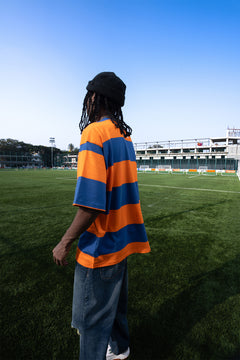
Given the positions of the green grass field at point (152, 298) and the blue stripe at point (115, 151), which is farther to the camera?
the green grass field at point (152, 298)

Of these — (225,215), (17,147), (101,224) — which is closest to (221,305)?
(101,224)

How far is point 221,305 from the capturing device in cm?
212

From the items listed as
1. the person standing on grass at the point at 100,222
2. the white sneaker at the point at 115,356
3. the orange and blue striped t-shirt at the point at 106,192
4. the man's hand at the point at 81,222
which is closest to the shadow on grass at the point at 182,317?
the white sneaker at the point at 115,356

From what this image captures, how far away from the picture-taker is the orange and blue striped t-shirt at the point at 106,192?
3.25 ft

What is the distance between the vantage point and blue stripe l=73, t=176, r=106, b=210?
976mm

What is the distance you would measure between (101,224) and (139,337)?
4.45 ft

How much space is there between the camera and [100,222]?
1113mm

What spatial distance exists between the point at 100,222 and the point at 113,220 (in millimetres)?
89

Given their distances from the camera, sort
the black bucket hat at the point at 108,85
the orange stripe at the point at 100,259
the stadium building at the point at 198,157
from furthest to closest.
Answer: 1. the stadium building at the point at 198,157
2. the black bucket hat at the point at 108,85
3. the orange stripe at the point at 100,259

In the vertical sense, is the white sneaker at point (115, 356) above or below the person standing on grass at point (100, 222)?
below

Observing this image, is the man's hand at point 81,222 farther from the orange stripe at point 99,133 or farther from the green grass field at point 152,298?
the green grass field at point 152,298

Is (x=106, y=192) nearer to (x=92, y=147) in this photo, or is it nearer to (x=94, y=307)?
(x=92, y=147)

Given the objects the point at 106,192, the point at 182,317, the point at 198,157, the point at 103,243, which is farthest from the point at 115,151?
the point at 198,157

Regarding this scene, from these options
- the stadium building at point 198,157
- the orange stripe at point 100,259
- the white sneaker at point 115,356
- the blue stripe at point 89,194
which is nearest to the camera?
the blue stripe at point 89,194
